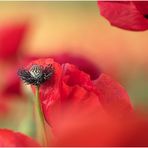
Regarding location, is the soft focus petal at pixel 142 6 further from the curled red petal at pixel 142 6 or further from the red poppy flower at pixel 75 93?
the red poppy flower at pixel 75 93

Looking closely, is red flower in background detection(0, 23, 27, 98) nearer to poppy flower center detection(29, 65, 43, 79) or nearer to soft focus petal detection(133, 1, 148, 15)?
poppy flower center detection(29, 65, 43, 79)

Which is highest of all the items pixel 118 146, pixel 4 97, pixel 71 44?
pixel 71 44

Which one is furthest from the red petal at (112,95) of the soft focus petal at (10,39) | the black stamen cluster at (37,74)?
the soft focus petal at (10,39)

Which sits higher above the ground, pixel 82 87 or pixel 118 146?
pixel 82 87

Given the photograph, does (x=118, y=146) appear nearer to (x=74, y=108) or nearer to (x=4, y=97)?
(x=74, y=108)

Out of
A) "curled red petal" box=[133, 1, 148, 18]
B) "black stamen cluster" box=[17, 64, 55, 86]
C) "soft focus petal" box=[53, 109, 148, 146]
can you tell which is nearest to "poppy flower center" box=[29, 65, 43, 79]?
"black stamen cluster" box=[17, 64, 55, 86]

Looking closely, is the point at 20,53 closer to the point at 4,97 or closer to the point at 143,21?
the point at 4,97

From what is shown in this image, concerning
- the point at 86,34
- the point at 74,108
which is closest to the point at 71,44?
the point at 86,34
